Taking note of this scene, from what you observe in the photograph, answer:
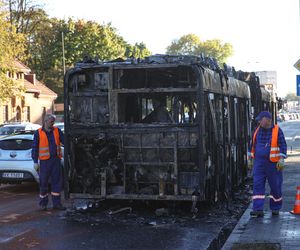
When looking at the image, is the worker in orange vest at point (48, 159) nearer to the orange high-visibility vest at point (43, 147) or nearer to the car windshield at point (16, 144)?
the orange high-visibility vest at point (43, 147)

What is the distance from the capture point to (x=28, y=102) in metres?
53.3

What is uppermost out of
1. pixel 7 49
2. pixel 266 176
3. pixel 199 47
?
pixel 199 47

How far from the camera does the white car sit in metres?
11.8

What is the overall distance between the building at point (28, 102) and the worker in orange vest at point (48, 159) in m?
39.3

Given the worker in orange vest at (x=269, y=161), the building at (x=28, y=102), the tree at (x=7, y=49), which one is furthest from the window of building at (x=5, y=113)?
the worker in orange vest at (x=269, y=161)

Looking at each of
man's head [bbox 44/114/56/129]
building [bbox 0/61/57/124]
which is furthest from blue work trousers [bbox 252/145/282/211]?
building [bbox 0/61/57/124]

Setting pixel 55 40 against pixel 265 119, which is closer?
pixel 265 119

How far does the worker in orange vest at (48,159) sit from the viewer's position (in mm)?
9812

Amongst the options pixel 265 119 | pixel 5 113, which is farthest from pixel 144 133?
pixel 5 113

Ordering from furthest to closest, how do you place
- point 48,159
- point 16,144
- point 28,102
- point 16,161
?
point 28,102, point 16,144, point 16,161, point 48,159

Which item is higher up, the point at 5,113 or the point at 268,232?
the point at 5,113

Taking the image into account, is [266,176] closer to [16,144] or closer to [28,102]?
[16,144]

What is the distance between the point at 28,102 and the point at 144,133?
151 ft

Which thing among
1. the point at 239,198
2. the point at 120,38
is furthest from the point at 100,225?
the point at 120,38
